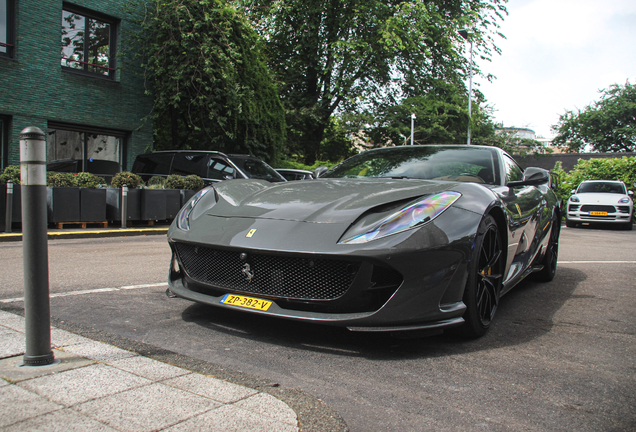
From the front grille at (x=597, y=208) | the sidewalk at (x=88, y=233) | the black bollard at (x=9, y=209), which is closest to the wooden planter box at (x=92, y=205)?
the sidewalk at (x=88, y=233)

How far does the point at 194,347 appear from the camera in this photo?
290cm

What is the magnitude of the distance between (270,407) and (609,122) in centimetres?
6326

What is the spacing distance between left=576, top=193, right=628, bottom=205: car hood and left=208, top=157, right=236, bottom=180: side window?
11.8 m

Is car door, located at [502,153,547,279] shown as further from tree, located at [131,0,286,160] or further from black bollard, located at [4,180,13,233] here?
tree, located at [131,0,286,160]

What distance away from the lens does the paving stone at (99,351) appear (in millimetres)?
2539

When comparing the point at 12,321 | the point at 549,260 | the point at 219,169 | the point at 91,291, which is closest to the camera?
the point at 12,321

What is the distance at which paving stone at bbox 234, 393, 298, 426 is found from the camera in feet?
6.41

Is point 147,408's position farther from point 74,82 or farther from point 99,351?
point 74,82

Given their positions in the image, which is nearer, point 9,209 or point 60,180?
point 9,209

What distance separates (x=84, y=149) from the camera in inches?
637

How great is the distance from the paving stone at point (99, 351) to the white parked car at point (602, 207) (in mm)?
17514

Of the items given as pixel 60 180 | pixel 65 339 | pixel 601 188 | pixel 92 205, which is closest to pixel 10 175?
pixel 60 180

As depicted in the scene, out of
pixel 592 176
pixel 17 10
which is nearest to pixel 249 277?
pixel 17 10

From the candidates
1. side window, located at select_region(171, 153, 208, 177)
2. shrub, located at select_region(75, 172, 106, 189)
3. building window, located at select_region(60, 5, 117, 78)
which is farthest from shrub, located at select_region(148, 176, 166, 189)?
building window, located at select_region(60, 5, 117, 78)
